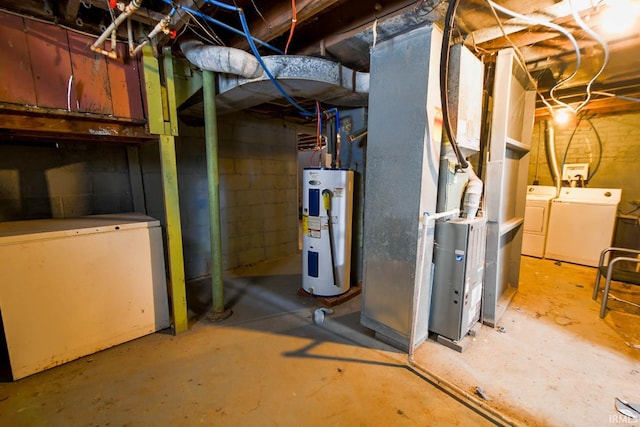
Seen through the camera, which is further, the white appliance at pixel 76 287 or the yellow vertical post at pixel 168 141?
the yellow vertical post at pixel 168 141

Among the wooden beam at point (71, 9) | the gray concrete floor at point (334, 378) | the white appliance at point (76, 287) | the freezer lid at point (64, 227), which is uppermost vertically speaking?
the wooden beam at point (71, 9)

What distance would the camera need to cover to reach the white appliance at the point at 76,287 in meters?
1.58

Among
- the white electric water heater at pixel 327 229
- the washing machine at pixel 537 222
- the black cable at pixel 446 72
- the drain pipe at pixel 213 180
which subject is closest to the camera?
the black cable at pixel 446 72

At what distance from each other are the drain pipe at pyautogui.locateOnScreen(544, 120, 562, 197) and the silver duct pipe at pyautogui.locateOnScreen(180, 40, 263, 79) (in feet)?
A: 15.1

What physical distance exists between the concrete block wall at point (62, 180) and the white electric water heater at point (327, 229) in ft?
5.99

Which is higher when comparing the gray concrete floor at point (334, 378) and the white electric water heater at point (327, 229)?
the white electric water heater at point (327, 229)

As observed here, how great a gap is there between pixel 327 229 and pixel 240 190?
1.56 m

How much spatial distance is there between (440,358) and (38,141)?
3447mm

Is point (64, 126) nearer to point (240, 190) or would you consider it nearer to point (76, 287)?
point (76, 287)

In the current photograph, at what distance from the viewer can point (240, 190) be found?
11.6ft

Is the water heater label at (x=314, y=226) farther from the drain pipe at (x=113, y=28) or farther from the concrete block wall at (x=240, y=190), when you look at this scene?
the drain pipe at (x=113, y=28)

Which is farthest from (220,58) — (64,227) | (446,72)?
(64,227)

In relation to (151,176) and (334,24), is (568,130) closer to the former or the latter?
(334,24)

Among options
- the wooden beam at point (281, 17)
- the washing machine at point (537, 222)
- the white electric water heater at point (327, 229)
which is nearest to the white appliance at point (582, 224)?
the washing machine at point (537, 222)
